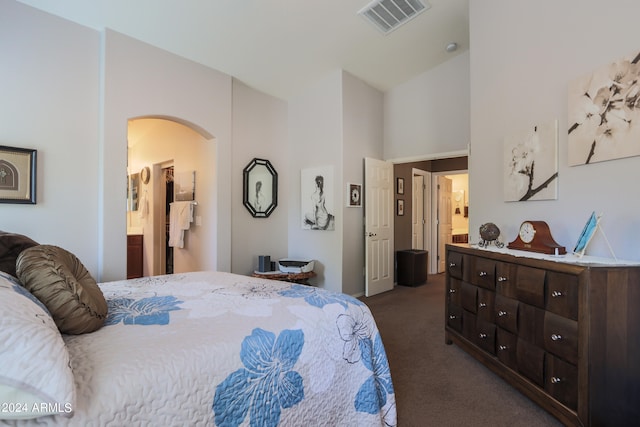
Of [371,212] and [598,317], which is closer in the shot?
[598,317]

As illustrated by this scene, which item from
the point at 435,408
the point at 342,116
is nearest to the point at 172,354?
the point at 435,408

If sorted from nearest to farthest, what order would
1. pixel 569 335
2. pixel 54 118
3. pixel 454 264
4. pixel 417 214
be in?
pixel 569 335, pixel 454 264, pixel 54 118, pixel 417 214

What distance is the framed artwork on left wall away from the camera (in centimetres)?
247

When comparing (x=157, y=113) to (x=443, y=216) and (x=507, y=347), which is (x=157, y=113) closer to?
(x=507, y=347)

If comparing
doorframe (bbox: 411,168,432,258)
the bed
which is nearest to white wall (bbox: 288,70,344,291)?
the bed

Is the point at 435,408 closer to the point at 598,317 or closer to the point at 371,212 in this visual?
the point at 598,317

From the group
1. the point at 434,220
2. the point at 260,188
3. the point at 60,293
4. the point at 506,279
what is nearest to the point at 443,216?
the point at 434,220

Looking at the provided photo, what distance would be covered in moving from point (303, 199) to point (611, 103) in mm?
3360

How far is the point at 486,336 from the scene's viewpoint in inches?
84.3

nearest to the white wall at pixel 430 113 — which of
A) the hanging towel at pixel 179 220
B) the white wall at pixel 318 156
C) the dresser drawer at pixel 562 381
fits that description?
the white wall at pixel 318 156

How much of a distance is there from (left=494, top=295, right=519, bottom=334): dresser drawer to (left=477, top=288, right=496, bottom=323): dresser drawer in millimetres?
47

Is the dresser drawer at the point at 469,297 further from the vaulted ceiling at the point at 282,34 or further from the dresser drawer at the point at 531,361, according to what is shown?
the vaulted ceiling at the point at 282,34

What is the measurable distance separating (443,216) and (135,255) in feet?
19.2

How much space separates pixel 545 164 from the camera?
2.10 m
